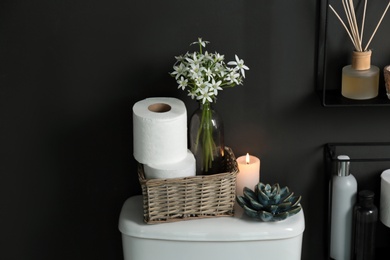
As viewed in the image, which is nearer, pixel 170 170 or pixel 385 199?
pixel 170 170

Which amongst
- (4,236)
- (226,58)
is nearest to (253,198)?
(226,58)

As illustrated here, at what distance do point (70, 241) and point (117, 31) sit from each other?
61 cm

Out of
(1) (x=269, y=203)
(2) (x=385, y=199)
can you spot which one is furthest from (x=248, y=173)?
(2) (x=385, y=199)

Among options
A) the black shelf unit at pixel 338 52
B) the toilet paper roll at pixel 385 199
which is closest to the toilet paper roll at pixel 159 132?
the black shelf unit at pixel 338 52

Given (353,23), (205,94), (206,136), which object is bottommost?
(206,136)

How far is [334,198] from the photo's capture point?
7.02ft

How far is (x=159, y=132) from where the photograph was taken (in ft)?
6.33

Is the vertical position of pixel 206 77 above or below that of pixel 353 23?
below

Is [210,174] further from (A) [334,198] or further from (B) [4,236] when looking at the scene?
(B) [4,236]

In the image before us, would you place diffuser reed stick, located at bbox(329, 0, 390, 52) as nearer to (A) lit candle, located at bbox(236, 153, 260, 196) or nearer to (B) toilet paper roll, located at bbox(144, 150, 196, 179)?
(A) lit candle, located at bbox(236, 153, 260, 196)

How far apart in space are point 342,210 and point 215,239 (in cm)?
37

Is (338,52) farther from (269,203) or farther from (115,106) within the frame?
(115,106)

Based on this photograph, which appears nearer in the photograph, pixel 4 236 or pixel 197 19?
pixel 197 19

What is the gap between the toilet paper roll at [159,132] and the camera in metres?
1.93
